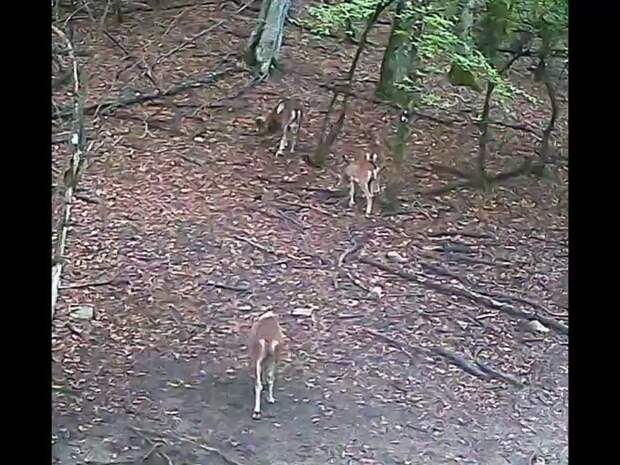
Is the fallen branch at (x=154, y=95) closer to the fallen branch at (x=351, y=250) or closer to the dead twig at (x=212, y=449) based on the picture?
the fallen branch at (x=351, y=250)

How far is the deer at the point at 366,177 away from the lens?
184 cm

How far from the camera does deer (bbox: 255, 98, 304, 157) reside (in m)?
1.87

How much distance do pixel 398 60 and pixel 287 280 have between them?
531 mm

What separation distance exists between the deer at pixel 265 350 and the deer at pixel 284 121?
491 millimetres

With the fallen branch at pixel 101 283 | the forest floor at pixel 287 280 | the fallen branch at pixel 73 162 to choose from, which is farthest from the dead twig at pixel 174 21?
the fallen branch at pixel 101 283

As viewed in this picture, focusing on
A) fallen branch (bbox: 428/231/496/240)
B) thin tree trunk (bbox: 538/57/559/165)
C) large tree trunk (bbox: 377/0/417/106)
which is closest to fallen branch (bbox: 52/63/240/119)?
large tree trunk (bbox: 377/0/417/106)

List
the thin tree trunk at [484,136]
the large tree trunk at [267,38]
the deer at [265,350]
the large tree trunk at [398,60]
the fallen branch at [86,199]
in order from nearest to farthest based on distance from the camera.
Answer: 1. the deer at [265,350]
2. the fallen branch at [86,199]
3. the large tree trunk at [398,60]
4. the thin tree trunk at [484,136]
5. the large tree trunk at [267,38]

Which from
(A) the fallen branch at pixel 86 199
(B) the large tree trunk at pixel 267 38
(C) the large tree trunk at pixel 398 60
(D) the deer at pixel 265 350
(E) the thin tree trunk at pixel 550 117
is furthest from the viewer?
(B) the large tree trunk at pixel 267 38

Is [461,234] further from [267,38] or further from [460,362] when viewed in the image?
[267,38]

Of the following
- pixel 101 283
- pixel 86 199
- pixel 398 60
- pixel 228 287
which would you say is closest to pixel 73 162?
pixel 86 199

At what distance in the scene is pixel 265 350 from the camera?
1.46 metres

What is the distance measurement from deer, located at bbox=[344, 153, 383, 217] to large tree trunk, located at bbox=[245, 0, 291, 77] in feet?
1.04

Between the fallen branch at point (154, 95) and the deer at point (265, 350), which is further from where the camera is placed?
the fallen branch at point (154, 95)
